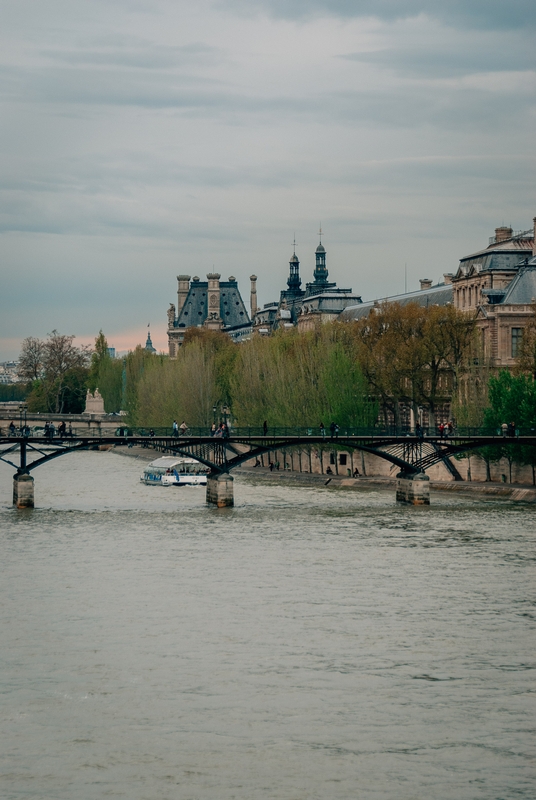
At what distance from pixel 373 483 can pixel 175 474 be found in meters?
14.6

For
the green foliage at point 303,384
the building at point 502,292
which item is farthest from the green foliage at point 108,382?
the building at point 502,292

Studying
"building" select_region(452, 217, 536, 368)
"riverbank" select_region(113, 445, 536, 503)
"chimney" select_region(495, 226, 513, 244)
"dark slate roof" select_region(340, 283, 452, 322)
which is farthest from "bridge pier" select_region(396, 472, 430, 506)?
"chimney" select_region(495, 226, 513, 244)

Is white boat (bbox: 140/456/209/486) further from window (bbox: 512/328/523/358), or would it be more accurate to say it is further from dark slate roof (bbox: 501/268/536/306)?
dark slate roof (bbox: 501/268/536/306)

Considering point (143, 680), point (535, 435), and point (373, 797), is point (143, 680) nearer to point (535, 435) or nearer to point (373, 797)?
point (373, 797)

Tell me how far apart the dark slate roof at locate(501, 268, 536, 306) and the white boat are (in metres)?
22.8

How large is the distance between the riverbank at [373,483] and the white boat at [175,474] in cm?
394

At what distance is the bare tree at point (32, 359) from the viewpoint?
189 metres

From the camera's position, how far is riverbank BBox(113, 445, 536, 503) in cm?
7188

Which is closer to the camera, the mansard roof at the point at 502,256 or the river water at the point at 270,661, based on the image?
the river water at the point at 270,661

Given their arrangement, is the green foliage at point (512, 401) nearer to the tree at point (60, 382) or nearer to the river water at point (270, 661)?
the river water at point (270, 661)

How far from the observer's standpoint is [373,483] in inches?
3322

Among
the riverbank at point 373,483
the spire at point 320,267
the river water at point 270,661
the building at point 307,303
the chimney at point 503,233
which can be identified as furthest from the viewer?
the spire at point 320,267

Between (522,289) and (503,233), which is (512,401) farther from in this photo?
(503,233)

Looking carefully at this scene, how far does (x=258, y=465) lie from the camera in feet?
338
